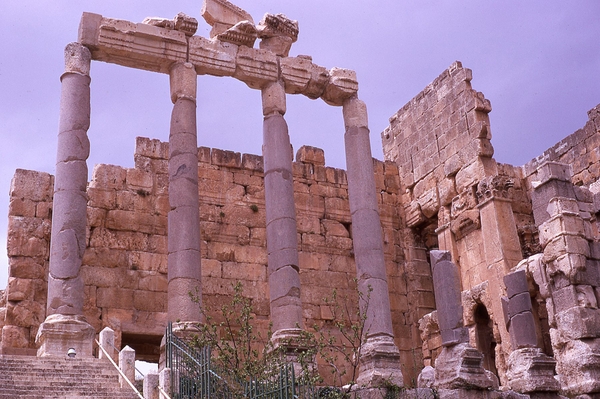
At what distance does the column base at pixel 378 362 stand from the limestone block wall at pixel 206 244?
1.46 metres

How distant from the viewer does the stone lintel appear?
17062mm

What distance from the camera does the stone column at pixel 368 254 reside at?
15.7 metres

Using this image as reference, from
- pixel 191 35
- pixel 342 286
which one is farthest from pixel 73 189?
pixel 342 286

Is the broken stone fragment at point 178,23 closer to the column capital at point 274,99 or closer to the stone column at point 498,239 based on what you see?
the column capital at point 274,99

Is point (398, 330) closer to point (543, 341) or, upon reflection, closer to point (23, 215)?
point (543, 341)

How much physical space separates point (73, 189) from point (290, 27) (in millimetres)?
6648

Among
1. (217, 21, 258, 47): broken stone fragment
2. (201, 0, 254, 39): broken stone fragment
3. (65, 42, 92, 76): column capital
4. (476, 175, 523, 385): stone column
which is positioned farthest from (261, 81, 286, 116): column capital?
(476, 175, 523, 385): stone column

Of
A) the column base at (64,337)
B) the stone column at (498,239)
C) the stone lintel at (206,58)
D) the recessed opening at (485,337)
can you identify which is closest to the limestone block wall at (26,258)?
the column base at (64,337)

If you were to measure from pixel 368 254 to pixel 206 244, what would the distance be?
4.79 meters

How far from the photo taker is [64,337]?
1415cm

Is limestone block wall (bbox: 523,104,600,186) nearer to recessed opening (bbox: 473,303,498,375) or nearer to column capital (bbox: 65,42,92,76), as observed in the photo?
recessed opening (bbox: 473,303,498,375)

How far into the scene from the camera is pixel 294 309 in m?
16.1

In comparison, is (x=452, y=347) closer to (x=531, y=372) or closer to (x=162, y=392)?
(x=531, y=372)

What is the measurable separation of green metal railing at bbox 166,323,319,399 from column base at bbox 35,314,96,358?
75.8 inches
